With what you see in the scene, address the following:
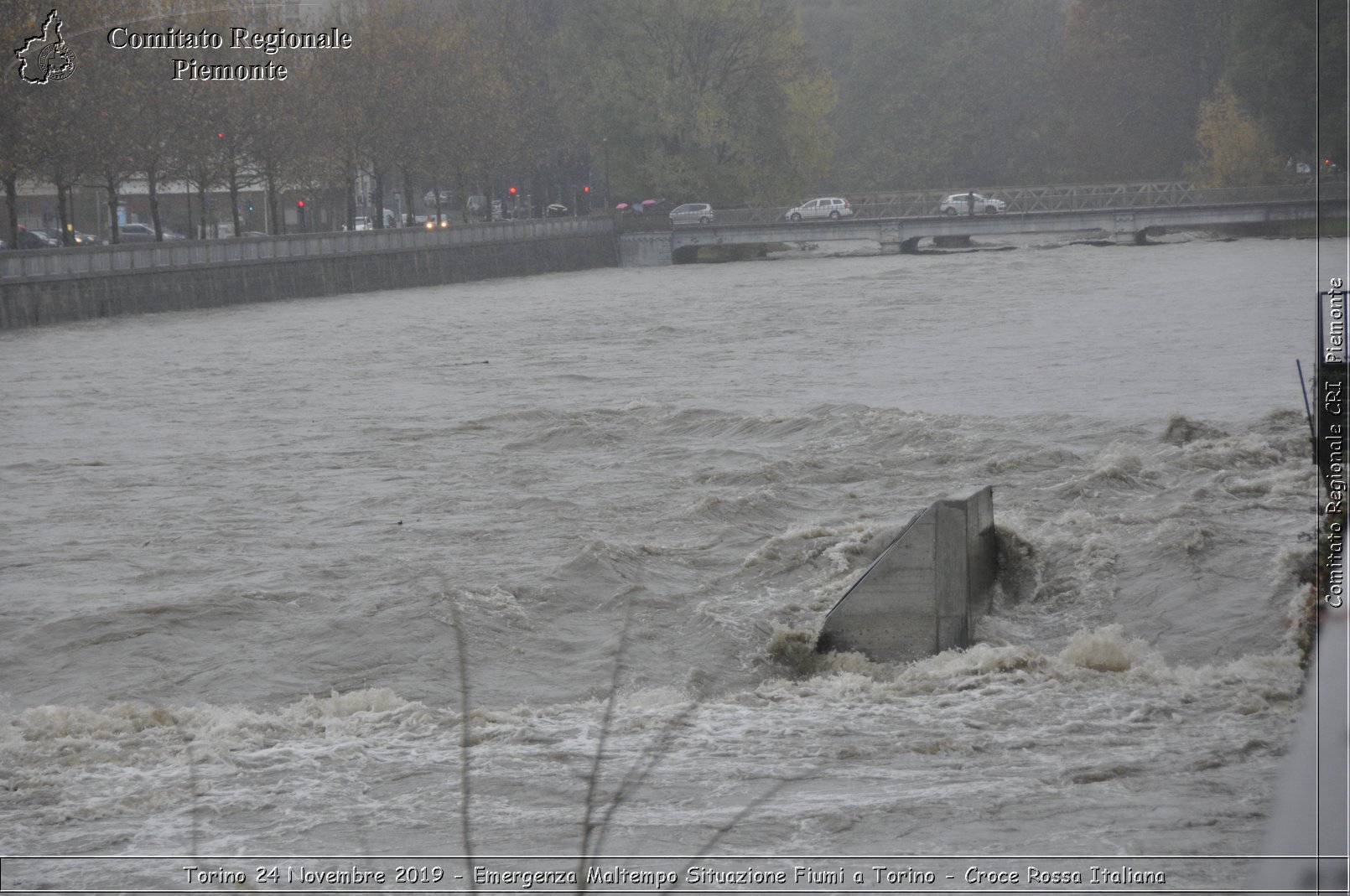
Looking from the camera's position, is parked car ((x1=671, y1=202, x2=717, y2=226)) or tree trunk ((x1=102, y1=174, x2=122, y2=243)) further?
parked car ((x1=671, y1=202, x2=717, y2=226))

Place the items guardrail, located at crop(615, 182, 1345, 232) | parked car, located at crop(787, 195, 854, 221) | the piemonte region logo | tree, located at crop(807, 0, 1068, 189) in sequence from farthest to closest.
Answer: tree, located at crop(807, 0, 1068, 189)
parked car, located at crop(787, 195, 854, 221)
guardrail, located at crop(615, 182, 1345, 232)
the piemonte region logo

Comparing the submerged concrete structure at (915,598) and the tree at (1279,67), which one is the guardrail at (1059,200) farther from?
the submerged concrete structure at (915,598)

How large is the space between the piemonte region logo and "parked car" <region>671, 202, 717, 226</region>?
3378 cm

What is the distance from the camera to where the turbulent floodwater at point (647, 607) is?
7543 mm

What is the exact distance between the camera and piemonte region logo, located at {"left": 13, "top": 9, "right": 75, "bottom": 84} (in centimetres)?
4628

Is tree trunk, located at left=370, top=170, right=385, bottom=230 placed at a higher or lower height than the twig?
higher

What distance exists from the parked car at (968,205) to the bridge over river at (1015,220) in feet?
2.44

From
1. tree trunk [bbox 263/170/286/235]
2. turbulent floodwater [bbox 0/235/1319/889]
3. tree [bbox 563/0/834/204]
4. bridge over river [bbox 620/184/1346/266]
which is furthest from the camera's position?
tree [bbox 563/0/834/204]

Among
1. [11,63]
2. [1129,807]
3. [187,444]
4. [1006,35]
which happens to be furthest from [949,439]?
[1006,35]

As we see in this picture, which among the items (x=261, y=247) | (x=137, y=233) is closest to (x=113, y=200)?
(x=261, y=247)

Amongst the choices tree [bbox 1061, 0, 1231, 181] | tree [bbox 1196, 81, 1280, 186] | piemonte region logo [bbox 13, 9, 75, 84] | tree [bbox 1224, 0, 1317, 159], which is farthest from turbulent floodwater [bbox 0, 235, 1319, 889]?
tree [bbox 1061, 0, 1231, 181]

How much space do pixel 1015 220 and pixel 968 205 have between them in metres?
6.65

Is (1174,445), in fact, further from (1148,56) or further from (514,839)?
(1148,56)

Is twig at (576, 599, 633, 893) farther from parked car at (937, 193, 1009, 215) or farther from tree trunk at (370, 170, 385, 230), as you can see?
parked car at (937, 193, 1009, 215)
